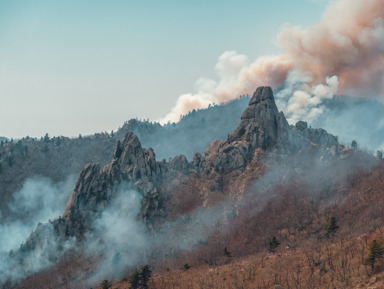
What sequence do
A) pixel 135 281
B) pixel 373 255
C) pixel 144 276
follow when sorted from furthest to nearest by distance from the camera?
pixel 144 276
pixel 135 281
pixel 373 255

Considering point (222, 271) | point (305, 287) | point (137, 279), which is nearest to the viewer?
point (305, 287)

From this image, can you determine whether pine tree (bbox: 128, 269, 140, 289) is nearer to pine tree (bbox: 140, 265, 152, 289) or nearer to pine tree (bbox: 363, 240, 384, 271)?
pine tree (bbox: 140, 265, 152, 289)

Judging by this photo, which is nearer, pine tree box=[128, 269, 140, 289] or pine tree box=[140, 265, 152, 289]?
pine tree box=[128, 269, 140, 289]

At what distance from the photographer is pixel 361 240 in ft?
542

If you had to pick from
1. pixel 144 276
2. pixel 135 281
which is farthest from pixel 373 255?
pixel 135 281

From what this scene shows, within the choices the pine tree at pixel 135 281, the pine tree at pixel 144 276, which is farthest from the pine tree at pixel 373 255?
the pine tree at pixel 135 281

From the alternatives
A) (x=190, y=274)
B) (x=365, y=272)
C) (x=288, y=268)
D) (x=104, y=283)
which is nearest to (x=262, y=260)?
(x=288, y=268)

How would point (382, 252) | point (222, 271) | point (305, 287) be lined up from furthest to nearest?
point (222, 271), point (305, 287), point (382, 252)

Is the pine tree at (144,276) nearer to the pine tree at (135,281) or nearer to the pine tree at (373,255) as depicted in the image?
the pine tree at (135,281)

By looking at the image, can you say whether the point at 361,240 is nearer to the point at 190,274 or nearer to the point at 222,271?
the point at 222,271

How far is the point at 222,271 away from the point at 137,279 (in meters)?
41.9

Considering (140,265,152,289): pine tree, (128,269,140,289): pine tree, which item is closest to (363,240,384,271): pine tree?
(140,265,152,289): pine tree

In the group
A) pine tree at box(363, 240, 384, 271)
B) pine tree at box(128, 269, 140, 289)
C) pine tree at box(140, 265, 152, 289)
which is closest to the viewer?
pine tree at box(363, 240, 384, 271)

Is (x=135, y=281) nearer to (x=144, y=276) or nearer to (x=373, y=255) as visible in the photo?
(x=144, y=276)
